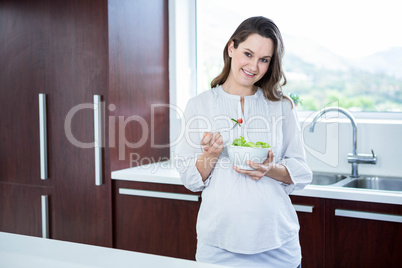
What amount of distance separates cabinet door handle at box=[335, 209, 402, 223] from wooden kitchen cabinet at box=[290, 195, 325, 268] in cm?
9

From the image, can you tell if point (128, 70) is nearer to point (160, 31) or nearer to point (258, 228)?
point (160, 31)

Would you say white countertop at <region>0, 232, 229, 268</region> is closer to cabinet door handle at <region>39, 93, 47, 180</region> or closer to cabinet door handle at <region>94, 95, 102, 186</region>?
cabinet door handle at <region>94, 95, 102, 186</region>

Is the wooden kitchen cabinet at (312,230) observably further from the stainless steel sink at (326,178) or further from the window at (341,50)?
the window at (341,50)

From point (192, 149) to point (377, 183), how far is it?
125 cm

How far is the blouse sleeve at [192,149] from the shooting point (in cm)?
150

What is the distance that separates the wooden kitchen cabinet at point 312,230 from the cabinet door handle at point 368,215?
9cm

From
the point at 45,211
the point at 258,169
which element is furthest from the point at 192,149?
the point at 45,211

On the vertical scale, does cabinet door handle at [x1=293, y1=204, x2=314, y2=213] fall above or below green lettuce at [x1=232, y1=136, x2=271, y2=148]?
below

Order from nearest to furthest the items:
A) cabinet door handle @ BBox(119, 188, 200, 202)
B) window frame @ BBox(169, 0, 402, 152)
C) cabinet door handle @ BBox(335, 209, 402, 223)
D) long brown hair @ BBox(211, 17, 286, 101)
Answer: long brown hair @ BBox(211, 17, 286, 101) → cabinet door handle @ BBox(335, 209, 402, 223) → cabinet door handle @ BBox(119, 188, 200, 202) → window frame @ BBox(169, 0, 402, 152)

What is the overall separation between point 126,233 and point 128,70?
939 mm

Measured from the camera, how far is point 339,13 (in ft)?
8.56

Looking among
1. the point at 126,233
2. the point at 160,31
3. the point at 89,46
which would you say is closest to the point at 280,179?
the point at 126,233

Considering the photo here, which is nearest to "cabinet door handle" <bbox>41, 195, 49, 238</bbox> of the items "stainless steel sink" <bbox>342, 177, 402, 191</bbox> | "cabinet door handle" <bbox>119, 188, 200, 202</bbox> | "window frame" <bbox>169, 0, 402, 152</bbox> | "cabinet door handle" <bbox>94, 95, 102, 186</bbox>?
"cabinet door handle" <bbox>94, 95, 102, 186</bbox>

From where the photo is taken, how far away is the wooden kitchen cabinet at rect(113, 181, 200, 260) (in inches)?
87.6
